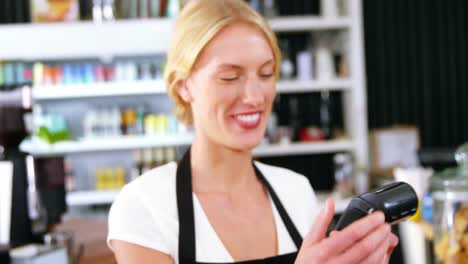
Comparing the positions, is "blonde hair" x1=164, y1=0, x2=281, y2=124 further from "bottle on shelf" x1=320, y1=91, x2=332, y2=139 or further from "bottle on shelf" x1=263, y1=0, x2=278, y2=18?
"bottle on shelf" x1=320, y1=91, x2=332, y2=139

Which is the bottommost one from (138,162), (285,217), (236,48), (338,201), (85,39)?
(338,201)

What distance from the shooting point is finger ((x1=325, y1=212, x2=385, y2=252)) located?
2.57 ft

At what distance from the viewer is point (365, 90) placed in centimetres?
447

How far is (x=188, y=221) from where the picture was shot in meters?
1.10

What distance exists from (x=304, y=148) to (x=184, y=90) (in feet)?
10.5

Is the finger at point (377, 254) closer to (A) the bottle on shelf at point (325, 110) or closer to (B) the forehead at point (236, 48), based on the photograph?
(B) the forehead at point (236, 48)

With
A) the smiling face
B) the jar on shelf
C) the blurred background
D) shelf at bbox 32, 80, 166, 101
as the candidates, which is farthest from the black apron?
shelf at bbox 32, 80, 166, 101

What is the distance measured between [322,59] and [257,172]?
316 centimetres

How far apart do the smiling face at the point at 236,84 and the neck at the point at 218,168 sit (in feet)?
0.20

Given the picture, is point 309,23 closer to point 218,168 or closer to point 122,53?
point 122,53

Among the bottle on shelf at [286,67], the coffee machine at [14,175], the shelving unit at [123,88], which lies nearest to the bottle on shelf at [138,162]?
the shelving unit at [123,88]

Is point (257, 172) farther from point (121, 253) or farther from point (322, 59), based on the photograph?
point (322, 59)

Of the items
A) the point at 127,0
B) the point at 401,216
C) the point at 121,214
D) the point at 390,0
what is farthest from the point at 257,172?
the point at 390,0

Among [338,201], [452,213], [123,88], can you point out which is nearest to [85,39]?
→ [123,88]
